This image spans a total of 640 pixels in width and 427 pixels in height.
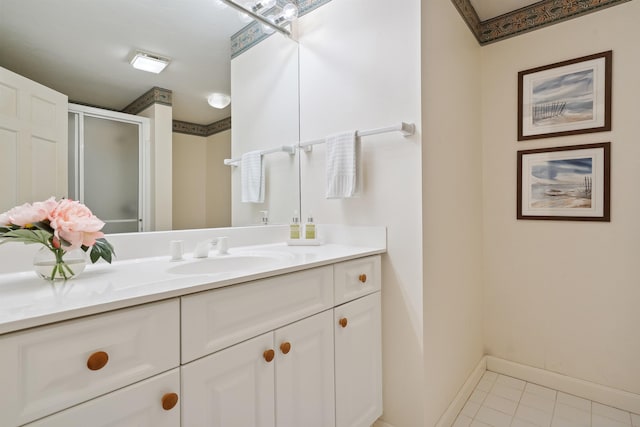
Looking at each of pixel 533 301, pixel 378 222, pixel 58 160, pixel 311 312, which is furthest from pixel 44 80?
pixel 533 301

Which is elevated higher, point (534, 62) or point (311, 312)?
point (534, 62)

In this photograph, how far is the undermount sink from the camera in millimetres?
1216

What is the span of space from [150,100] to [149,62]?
0.16m

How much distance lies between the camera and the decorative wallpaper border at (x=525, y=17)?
70.7 inches

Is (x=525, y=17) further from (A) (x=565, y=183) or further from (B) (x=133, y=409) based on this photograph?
(B) (x=133, y=409)

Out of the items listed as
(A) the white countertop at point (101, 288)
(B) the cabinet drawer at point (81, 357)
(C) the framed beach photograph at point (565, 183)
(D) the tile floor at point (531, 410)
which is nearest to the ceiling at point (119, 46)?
(A) the white countertop at point (101, 288)

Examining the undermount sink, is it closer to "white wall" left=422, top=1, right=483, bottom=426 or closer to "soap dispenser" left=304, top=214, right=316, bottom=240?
"soap dispenser" left=304, top=214, right=316, bottom=240

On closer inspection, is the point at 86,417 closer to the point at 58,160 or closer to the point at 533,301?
the point at 58,160

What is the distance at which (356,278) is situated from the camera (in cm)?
136

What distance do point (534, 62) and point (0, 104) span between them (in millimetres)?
2564

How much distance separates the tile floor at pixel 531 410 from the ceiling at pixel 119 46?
6.71ft

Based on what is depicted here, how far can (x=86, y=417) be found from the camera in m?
0.63

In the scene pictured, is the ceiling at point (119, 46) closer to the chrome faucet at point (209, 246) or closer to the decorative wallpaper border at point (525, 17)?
the chrome faucet at point (209, 246)

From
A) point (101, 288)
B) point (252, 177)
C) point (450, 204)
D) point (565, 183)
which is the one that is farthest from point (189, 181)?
point (565, 183)
